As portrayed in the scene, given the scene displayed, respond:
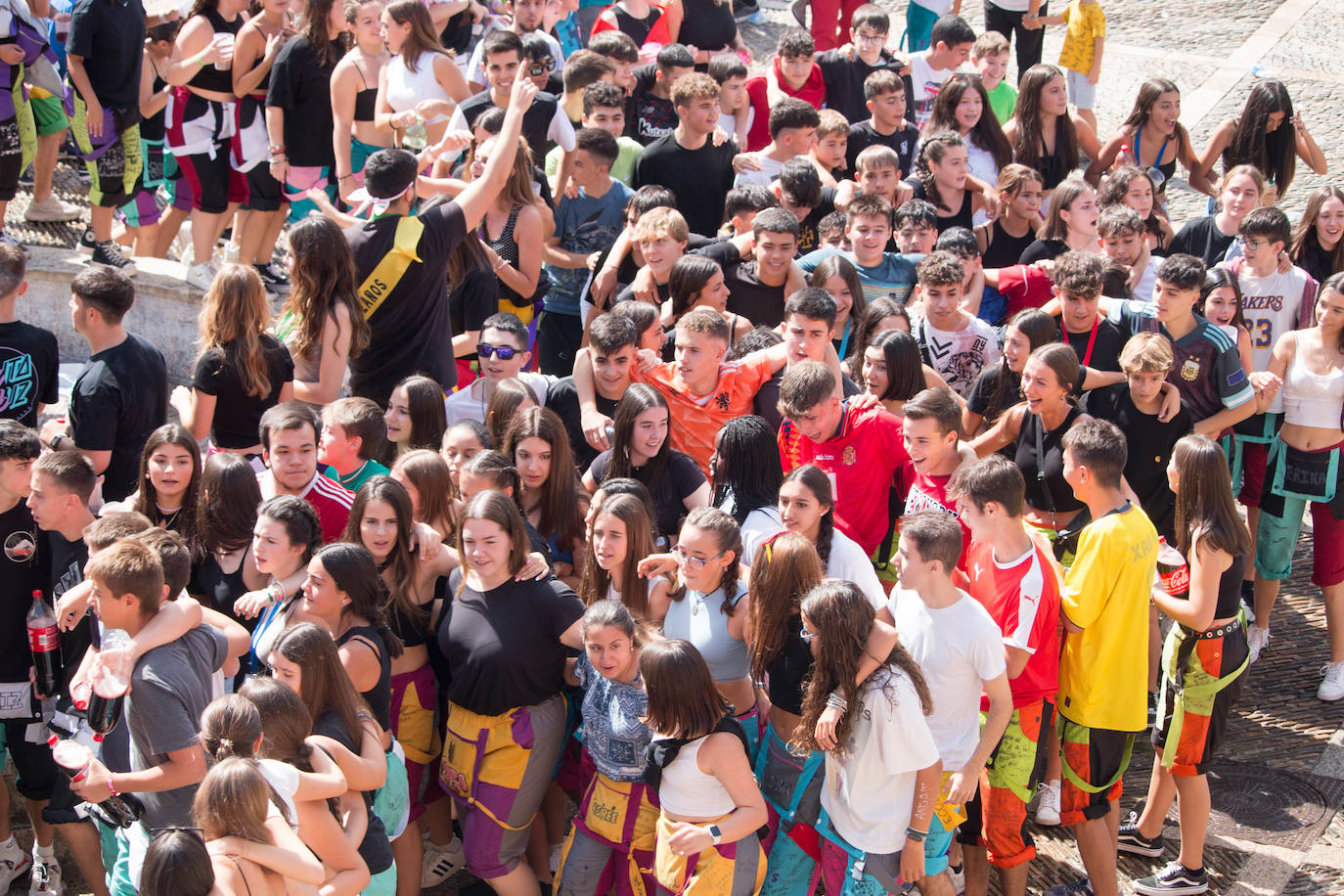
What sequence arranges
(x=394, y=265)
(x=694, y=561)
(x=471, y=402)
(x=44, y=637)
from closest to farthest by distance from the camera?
(x=694, y=561) → (x=44, y=637) → (x=394, y=265) → (x=471, y=402)

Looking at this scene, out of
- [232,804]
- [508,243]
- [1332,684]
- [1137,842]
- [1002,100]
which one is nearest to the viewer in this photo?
[232,804]

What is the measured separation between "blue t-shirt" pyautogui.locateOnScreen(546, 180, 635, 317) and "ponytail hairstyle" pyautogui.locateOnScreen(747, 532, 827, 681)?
3235mm

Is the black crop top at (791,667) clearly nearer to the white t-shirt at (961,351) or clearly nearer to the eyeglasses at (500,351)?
the eyeglasses at (500,351)

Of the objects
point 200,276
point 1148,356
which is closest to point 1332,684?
point 1148,356

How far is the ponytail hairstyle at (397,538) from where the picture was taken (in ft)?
14.9

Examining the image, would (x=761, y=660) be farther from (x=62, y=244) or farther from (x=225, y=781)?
(x=62, y=244)

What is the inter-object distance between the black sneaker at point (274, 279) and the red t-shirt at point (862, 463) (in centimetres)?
393

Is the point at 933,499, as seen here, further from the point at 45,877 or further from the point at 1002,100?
the point at 1002,100

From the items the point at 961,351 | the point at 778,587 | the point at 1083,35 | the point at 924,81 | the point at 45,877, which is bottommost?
the point at 45,877

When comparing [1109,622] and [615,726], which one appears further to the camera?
[1109,622]

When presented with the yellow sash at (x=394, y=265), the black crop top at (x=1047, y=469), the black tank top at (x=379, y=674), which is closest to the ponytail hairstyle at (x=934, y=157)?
the black crop top at (x=1047, y=469)

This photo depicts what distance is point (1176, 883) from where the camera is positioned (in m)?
4.97

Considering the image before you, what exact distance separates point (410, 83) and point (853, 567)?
14.2 feet

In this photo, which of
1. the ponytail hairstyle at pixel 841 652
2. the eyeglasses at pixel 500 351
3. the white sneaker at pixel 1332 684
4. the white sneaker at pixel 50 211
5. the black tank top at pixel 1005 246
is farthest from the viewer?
the white sneaker at pixel 50 211
